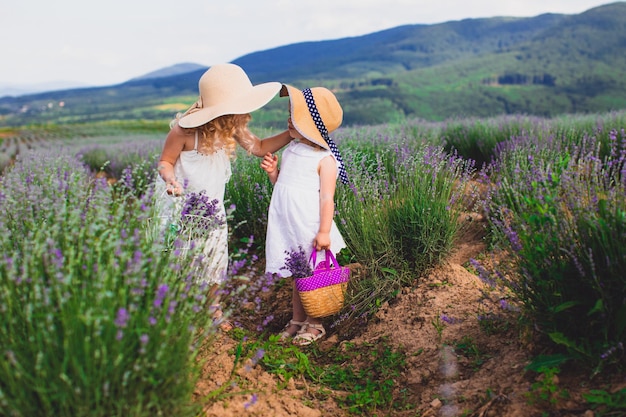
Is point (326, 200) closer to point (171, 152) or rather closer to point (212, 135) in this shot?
point (212, 135)

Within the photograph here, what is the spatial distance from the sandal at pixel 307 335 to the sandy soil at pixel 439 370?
6 cm

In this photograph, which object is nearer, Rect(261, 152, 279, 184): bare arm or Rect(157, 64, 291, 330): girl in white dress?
Rect(157, 64, 291, 330): girl in white dress

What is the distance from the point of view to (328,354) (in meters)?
3.35

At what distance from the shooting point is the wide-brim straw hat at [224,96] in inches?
133

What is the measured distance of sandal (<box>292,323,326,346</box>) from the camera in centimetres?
345

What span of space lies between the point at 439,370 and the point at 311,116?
1.63 meters

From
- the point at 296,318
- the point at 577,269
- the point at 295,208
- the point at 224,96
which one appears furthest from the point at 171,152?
the point at 577,269

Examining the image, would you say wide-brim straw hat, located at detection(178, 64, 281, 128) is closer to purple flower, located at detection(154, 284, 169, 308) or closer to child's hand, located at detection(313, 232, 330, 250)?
child's hand, located at detection(313, 232, 330, 250)

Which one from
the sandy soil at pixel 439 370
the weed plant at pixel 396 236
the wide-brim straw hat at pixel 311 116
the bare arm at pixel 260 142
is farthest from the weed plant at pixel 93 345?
the weed plant at pixel 396 236

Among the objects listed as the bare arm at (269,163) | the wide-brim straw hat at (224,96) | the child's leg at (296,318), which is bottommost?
the child's leg at (296,318)

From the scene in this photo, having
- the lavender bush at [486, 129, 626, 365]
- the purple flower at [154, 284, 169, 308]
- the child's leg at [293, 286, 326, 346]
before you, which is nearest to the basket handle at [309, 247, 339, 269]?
the child's leg at [293, 286, 326, 346]

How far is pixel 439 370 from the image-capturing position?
2906 mm

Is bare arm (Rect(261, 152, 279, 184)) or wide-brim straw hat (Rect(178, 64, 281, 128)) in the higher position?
wide-brim straw hat (Rect(178, 64, 281, 128))

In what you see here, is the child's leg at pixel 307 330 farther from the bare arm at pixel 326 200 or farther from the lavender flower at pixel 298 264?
the bare arm at pixel 326 200
